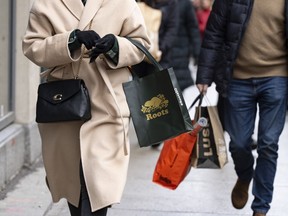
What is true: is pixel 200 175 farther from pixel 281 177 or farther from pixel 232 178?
pixel 281 177

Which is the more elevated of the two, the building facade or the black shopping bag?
the black shopping bag

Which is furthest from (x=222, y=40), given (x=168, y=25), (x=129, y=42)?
(x=168, y=25)

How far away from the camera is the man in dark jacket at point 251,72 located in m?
4.65

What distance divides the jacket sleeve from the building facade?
6.01ft

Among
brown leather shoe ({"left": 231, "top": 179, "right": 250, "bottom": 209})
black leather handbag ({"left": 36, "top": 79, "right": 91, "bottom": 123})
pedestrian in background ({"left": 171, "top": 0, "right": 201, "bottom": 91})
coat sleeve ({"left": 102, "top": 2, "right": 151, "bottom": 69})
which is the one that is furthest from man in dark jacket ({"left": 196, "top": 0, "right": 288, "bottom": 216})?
pedestrian in background ({"left": 171, "top": 0, "right": 201, "bottom": 91})

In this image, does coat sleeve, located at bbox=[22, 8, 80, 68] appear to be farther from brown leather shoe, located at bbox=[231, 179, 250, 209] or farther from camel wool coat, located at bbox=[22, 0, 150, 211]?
brown leather shoe, located at bbox=[231, 179, 250, 209]

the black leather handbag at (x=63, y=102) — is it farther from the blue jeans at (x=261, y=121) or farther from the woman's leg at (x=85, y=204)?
the blue jeans at (x=261, y=121)

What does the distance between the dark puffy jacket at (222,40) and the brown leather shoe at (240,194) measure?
2.30 ft

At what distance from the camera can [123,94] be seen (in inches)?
154

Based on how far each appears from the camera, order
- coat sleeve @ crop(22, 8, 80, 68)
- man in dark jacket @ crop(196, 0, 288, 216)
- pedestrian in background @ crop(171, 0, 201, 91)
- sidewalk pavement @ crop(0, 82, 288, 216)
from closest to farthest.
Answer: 1. coat sleeve @ crop(22, 8, 80, 68)
2. man in dark jacket @ crop(196, 0, 288, 216)
3. sidewalk pavement @ crop(0, 82, 288, 216)
4. pedestrian in background @ crop(171, 0, 201, 91)

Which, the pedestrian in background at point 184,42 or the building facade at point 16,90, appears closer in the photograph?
the building facade at point 16,90

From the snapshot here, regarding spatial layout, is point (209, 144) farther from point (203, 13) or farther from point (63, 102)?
point (203, 13)

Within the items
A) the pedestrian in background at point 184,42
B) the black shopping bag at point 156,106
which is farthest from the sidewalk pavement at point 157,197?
the black shopping bag at point 156,106

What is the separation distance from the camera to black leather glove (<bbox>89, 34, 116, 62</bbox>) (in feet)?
11.8
